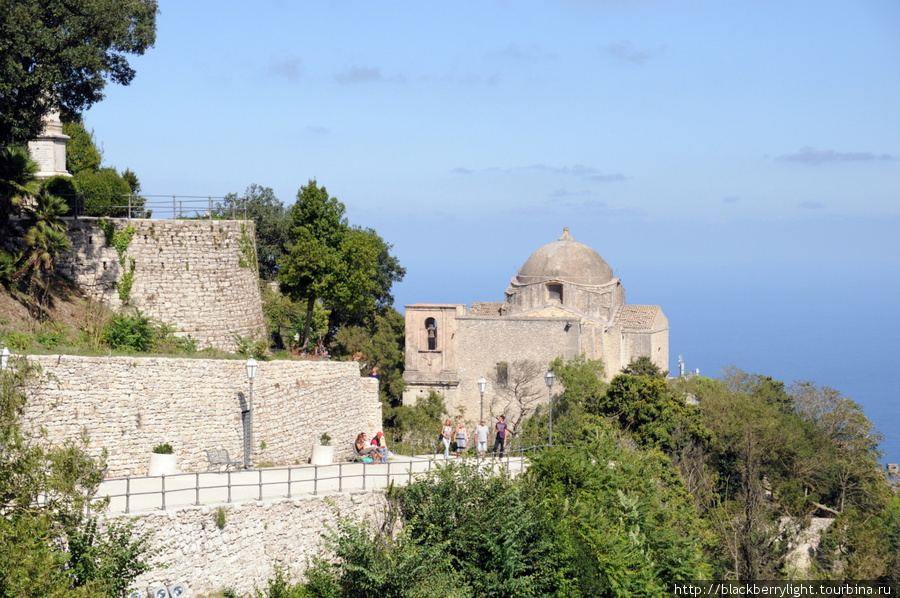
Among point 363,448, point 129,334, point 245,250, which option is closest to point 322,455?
point 363,448

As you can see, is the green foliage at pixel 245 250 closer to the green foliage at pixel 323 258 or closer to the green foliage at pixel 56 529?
the green foliage at pixel 323 258

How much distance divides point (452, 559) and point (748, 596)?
534 inches

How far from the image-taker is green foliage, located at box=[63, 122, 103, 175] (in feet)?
132

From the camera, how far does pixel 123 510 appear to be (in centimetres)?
1623

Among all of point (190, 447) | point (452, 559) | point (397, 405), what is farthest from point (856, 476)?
point (190, 447)

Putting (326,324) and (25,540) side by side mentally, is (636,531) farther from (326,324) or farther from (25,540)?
(326,324)

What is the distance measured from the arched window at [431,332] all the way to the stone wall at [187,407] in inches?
941

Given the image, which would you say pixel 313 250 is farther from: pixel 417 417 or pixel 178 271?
pixel 417 417

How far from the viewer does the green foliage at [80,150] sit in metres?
40.2

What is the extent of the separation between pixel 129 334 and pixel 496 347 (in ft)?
89.9

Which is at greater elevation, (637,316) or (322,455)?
(637,316)

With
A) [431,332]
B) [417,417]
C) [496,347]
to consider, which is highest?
[431,332]

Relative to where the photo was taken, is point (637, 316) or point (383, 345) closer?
point (383, 345)

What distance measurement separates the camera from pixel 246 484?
58.3ft
